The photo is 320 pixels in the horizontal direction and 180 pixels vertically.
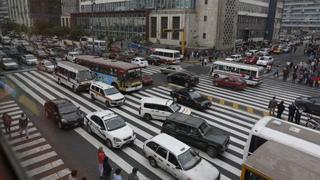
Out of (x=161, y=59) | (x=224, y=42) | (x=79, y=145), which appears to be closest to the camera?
(x=79, y=145)

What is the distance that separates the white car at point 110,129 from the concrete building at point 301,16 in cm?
18047

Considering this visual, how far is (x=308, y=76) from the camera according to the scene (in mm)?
32625

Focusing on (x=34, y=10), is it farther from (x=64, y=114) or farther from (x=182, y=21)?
(x=64, y=114)

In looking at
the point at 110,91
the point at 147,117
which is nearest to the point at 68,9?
the point at 110,91

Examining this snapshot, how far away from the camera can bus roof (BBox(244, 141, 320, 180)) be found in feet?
26.6

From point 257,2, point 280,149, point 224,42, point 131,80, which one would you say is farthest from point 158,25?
point 280,149

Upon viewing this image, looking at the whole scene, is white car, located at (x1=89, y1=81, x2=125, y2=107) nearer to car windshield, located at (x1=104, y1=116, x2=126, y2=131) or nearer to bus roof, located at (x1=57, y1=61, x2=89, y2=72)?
bus roof, located at (x1=57, y1=61, x2=89, y2=72)

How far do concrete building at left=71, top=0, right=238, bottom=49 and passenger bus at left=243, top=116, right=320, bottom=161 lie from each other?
52.9 metres

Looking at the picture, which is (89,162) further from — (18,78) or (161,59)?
(161,59)

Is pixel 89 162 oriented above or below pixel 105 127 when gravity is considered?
below

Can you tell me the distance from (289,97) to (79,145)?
74.2 feet

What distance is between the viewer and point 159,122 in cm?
1844

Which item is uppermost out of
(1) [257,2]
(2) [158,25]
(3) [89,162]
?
(1) [257,2]

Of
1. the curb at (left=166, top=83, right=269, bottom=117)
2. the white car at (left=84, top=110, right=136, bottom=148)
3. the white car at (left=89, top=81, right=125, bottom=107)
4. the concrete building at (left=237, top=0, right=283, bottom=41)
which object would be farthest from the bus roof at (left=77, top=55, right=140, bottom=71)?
the concrete building at (left=237, top=0, right=283, bottom=41)
